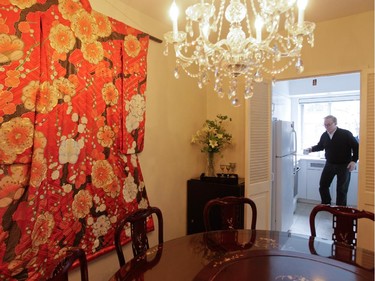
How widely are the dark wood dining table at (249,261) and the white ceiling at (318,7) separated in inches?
75.2

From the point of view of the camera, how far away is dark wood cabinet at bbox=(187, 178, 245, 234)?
2625 millimetres

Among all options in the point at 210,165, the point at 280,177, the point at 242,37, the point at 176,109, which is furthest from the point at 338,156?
the point at 242,37

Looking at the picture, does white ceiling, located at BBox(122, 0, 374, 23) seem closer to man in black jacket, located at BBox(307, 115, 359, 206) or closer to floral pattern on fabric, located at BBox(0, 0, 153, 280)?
floral pattern on fabric, located at BBox(0, 0, 153, 280)

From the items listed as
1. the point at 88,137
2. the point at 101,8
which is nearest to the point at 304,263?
the point at 88,137

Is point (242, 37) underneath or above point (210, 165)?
above

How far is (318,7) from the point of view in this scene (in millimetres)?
2168

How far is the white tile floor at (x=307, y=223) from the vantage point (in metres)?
3.61

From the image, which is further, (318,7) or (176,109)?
(176,109)

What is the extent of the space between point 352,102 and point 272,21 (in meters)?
4.65

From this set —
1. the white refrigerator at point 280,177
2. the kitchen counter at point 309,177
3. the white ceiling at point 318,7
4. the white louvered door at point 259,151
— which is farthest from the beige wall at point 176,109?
the kitchen counter at point 309,177

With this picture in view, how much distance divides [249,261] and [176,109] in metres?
1.81

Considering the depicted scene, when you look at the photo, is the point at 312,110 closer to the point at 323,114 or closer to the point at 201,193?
the point at 323,114

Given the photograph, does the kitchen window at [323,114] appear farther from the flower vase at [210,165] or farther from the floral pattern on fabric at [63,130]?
the floral pattern on fabric at [63,130]

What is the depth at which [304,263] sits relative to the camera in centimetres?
125
